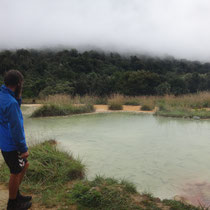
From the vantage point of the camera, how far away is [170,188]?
3.48 metres

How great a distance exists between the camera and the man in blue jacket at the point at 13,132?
2.16 m

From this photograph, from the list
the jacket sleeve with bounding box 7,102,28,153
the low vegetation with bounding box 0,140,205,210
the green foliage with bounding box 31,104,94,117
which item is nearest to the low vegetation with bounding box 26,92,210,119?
the green foliage with bounding box 31,104,94,117

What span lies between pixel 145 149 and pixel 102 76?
708 inches

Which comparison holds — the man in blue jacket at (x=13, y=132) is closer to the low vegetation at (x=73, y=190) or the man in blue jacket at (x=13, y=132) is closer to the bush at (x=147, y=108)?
the low vegetation at (x=73, y=190)

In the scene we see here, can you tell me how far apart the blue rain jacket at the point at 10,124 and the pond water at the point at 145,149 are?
1.87 meters

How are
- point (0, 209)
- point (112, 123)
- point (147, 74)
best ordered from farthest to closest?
point (147, 74) → point (112, 123) → point (0, 209)

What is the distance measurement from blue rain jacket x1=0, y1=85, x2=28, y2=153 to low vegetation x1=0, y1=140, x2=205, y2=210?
0.85 metres

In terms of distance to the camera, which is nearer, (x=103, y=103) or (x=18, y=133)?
(x=18, y=133)

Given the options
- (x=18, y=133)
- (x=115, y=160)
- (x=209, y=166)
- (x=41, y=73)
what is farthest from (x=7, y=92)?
(x=41, y=73)

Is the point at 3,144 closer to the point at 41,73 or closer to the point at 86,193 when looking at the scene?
the point at 86,193

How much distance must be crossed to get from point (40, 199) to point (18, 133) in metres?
1.02

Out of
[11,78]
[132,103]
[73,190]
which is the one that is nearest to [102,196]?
[73,190]

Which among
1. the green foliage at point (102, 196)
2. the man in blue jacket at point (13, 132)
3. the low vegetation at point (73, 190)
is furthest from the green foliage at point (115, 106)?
the man in blue jacket at point (13, 132)

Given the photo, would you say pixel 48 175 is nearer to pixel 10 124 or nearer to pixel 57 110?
pixel 10 124
